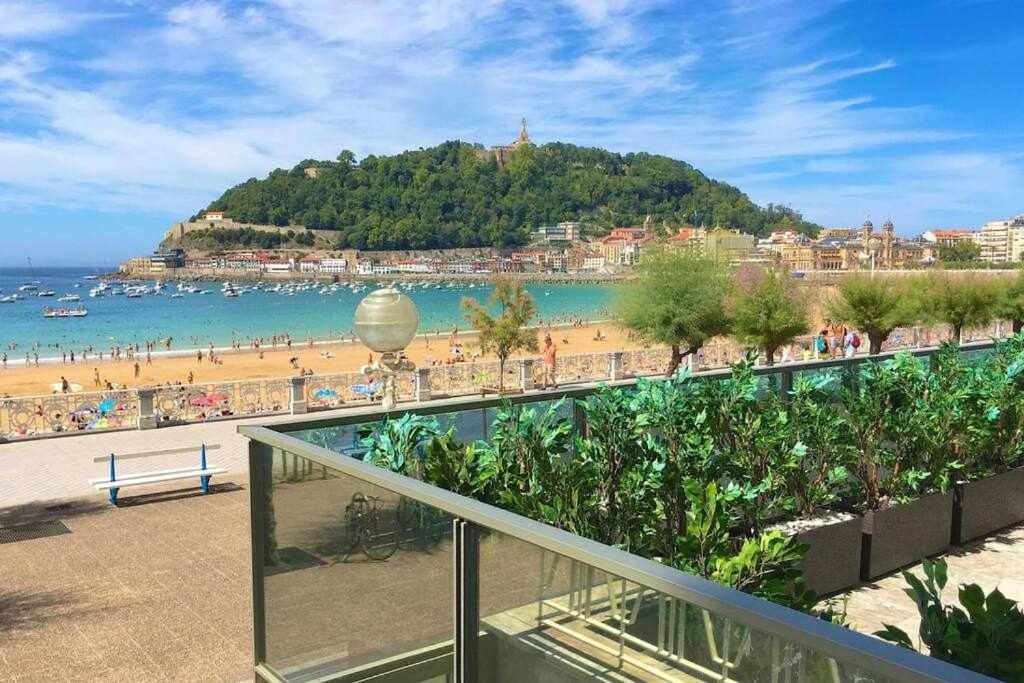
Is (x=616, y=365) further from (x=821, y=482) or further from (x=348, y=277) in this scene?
(x=348, y=277)

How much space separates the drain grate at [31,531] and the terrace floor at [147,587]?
6.2 inches

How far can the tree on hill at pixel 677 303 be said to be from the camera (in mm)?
24234

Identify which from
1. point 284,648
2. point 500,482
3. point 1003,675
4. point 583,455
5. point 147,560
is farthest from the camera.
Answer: point 147,560

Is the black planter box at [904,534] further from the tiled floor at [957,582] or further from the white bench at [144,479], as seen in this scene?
the white bench at [144,479]

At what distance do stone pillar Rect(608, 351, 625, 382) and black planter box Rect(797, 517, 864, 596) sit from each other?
17114mm

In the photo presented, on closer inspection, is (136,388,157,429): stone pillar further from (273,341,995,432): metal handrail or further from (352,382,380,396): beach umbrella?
(273,341,995,432): metal handrail

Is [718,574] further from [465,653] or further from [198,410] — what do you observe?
[198,410]

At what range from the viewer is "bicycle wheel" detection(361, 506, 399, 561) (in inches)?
116

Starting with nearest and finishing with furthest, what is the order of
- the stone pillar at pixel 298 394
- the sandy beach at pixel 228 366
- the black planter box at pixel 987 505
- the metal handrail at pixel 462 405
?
the metal handrail at pixel 462 405 → the black planter box at pixel 987 505 → the stone pillar at pixel 298 394 → the sandy beach at pixel 228 366

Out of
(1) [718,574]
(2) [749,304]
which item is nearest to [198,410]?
(2) [749,304]

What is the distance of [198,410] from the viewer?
62.9 ft

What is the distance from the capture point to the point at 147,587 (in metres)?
7.53

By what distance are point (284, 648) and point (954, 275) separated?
35.0 m

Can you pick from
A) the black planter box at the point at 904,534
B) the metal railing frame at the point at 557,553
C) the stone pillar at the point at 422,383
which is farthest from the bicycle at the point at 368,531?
the stone pillar at the point at 422,383
